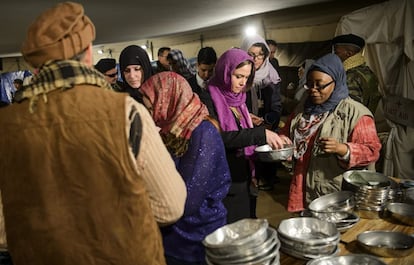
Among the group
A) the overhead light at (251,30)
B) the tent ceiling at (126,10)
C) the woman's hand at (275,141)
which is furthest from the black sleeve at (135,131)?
the overhead light at (251,30)

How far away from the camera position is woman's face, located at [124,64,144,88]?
2.93m

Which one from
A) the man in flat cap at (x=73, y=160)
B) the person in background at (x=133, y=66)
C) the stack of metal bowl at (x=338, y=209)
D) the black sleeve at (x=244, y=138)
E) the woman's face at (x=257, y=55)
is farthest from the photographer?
the woman's face at (x=257, y=55)

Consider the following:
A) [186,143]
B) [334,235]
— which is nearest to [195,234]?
[186,143]

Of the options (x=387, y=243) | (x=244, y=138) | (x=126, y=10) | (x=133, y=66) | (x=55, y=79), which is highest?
(x=126, y=10)

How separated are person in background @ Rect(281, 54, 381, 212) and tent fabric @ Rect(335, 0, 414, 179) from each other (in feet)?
5.48

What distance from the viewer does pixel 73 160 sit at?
3.13ft

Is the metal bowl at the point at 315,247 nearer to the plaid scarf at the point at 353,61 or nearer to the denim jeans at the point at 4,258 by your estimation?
the denim jeans at the point at 4,258

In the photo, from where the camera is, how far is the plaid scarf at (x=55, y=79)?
95cm

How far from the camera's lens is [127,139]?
0.95 meters

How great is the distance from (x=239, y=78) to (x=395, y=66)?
2.16m

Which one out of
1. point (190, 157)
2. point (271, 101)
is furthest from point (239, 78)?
point (271, 101)

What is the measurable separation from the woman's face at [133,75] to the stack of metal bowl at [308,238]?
1830mm

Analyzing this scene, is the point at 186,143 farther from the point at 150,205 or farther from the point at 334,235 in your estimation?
the point at 334,235

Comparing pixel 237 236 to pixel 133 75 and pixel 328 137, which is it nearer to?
pixel 328 137
